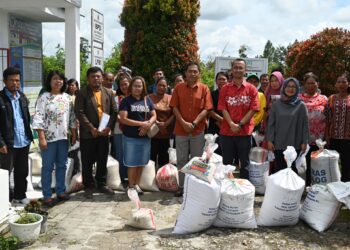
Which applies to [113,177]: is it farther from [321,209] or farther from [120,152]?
[321,209]

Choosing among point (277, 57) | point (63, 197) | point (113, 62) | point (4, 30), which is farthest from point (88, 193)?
point (277, 57)

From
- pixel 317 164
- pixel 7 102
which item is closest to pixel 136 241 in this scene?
pixel 7 102

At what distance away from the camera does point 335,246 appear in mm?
3895

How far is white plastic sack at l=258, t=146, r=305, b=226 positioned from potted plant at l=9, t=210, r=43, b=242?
2254 millimetres

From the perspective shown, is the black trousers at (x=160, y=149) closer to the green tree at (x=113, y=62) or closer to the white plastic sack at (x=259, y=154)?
the white plastic sack at (x=259, y=154)

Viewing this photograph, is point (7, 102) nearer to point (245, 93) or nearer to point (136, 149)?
point (136, 149)

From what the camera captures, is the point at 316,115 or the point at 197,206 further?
the point at 316,115

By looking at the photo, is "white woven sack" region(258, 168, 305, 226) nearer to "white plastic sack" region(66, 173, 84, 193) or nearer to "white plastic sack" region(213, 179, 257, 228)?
"white plastic sack" region(213, 179, 257, 228)

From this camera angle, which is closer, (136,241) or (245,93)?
(136,241)

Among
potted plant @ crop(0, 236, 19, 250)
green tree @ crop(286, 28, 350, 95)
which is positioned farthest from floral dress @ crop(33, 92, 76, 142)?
green tree @ crop(286, 28, 350, 95)

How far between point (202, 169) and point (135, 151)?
4.71 feet

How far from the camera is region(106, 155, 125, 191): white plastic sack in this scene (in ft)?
18.3

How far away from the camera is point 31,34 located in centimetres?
891

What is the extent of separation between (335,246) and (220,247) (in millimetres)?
1117
